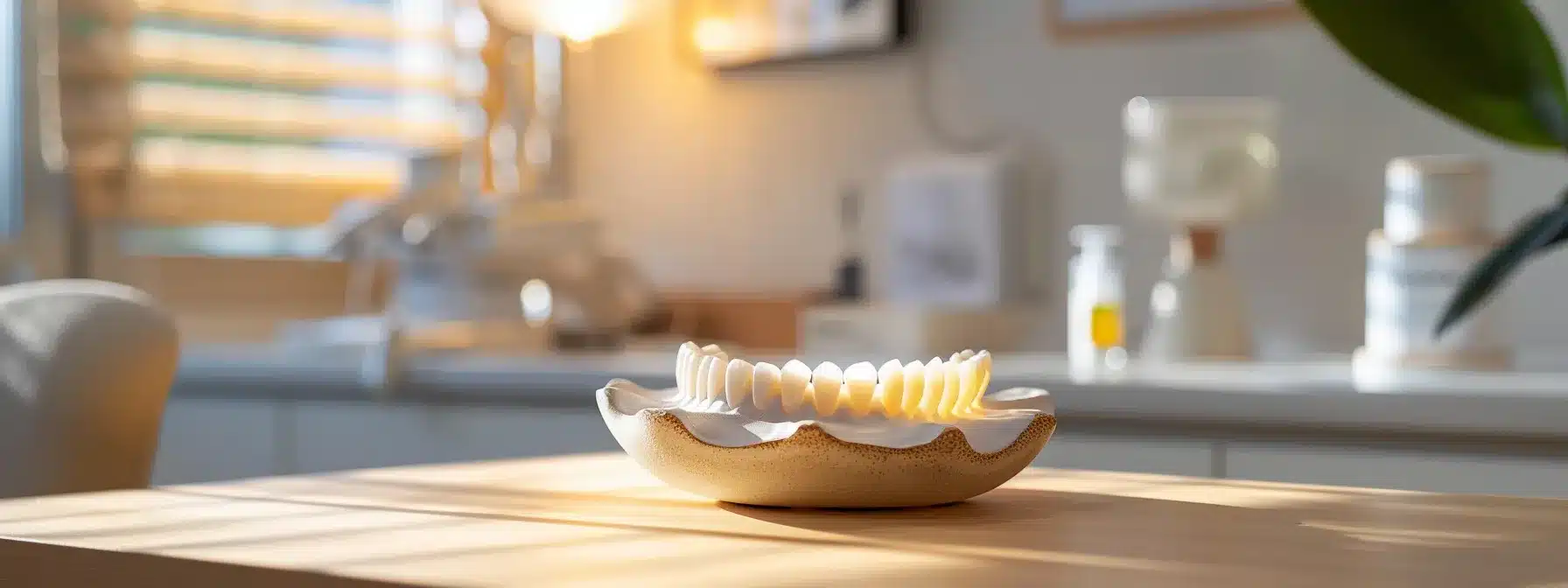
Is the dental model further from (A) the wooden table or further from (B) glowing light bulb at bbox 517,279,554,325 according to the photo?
(B) glowing light bulb at bbox 517,279,554,325

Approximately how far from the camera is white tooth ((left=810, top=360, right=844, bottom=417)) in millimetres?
857

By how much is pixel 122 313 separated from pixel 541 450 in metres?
0.85

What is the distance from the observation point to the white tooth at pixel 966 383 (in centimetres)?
89

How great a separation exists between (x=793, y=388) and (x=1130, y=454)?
0.95 meters

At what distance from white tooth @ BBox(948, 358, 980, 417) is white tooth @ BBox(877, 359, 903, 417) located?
39 mm

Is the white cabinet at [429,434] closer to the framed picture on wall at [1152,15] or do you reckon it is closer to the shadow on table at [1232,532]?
the framed picture on wall at [1152,15]

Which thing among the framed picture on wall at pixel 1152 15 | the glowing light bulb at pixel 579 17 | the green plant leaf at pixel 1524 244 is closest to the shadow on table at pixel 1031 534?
the green plant leaf at pixel 1524 244

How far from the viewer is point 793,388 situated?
86 centimetres

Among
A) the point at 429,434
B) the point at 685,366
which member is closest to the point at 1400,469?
the point at 685,366

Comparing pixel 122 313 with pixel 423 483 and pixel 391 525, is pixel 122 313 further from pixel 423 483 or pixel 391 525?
pixel 391 525

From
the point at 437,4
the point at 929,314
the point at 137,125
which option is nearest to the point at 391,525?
the point at 929,314

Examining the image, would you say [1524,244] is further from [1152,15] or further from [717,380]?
[1152,15]

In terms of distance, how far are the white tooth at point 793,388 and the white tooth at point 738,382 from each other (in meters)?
0.02

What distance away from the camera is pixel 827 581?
0.61 meters
